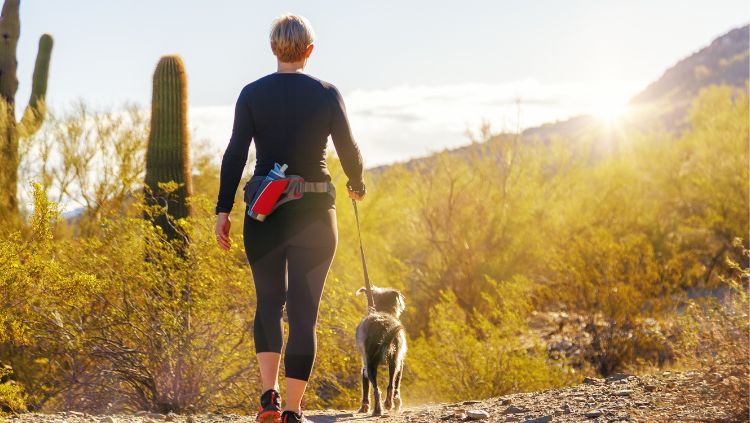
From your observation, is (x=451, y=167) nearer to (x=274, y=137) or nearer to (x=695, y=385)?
(x=695, y=385)

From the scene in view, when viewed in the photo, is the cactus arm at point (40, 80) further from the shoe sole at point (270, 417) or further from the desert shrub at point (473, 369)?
the shoe sole at point (270, 417)

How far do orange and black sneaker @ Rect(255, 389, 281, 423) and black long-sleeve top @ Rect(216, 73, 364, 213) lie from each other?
910 millimetres

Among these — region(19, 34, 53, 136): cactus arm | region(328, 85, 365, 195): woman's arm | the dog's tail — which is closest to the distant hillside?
region(19, 34, 53, 136): cactus arm

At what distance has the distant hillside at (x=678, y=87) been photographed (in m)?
88.3

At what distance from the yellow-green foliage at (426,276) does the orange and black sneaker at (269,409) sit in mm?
2670

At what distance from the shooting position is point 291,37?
13.6 feet

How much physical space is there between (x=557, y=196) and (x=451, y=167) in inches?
127

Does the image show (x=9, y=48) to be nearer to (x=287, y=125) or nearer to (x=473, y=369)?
(x=473, y=369)

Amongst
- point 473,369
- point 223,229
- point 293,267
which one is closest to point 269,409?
point 293,267

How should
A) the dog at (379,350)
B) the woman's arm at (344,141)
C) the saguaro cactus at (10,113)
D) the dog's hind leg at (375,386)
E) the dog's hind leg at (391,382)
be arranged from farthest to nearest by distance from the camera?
the saguaro cactus at (10,113)
the dog's hind leg at (391,382)
the dog at (379,350)
the dog's hind leg at (375,386)
the woman's arm at (344,141)

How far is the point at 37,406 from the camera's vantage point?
9.38 meters

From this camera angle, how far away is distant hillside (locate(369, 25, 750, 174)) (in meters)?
88.3

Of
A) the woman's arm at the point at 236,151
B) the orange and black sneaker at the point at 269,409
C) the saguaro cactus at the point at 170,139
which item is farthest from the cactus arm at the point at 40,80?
the orange and black sneaker at the point at 269,409

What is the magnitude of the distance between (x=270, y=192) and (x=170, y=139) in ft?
24.1
